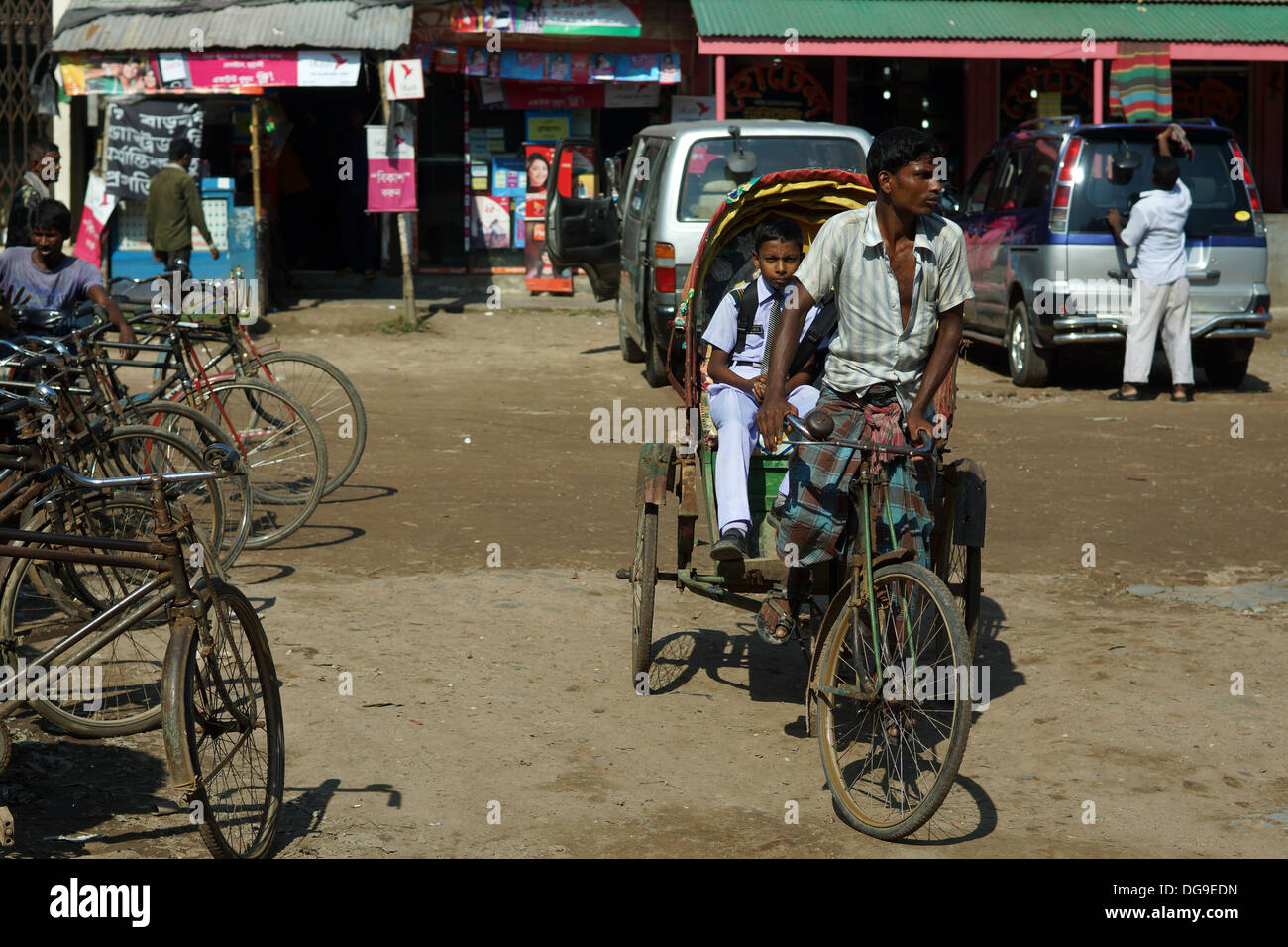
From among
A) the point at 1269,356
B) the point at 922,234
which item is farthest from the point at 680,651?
the point at 1269,356

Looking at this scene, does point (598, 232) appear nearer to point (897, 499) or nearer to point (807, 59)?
point (807, 59)

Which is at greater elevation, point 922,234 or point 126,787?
point 922,234

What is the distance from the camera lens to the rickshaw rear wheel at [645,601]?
5.50m

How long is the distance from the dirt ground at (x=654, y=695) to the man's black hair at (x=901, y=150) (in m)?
1.97

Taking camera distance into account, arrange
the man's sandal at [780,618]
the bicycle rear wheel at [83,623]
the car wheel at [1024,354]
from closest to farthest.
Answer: the bicycle rear wheel at [83,623] < the man's sandal at [780,618] < the car wheel at [1024,354]

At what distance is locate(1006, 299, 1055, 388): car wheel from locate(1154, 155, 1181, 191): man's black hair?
5.08ft

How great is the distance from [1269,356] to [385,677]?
39.9ft

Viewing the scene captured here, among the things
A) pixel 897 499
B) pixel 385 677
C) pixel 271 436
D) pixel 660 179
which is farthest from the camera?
pixel 660 179

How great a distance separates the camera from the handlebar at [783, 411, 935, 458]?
4641 mm

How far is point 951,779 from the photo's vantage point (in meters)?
4.15

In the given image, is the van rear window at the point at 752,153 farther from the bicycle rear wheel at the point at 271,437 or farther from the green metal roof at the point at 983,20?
the green metal roof at the point at 983,20

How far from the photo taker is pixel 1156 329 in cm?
1242

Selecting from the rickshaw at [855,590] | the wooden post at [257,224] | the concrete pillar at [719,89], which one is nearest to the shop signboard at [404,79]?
the wooden post at [257,224]

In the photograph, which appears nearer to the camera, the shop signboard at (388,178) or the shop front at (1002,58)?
the shop signboard at (388,178)
